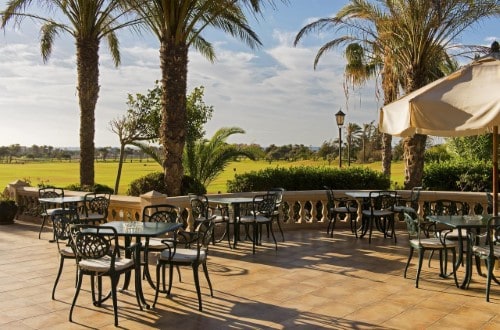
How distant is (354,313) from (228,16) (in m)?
9.80

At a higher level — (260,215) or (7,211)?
(260,215)

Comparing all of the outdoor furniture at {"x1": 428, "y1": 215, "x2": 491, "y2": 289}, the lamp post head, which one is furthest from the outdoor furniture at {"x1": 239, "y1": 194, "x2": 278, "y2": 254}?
the lamp post head

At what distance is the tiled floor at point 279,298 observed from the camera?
5.04 meters

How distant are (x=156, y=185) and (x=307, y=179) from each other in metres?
4.04

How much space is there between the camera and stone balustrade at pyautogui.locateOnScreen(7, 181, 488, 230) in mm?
9727

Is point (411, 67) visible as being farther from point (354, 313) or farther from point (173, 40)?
point (354, 313)

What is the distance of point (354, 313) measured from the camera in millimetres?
5332

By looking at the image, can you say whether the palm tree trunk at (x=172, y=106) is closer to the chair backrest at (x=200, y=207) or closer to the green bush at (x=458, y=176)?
the chair backrest at (x=200, y=207)

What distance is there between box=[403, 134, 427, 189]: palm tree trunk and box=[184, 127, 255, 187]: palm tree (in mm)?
4644

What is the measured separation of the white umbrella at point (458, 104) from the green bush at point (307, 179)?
261 inches

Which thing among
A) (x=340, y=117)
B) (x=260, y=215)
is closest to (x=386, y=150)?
(x=340, y=117)

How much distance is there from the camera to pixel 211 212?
33.5 ft

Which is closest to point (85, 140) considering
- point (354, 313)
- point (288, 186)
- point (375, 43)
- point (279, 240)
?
point (288, 186)

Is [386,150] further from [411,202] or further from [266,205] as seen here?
[266,205]
